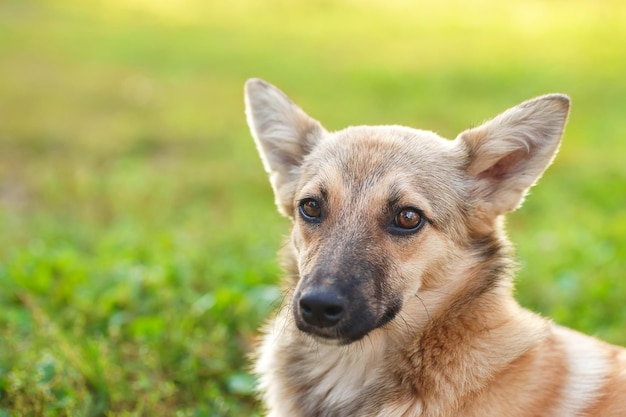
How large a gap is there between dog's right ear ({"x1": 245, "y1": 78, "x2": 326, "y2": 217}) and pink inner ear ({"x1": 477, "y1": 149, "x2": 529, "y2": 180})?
1.10 m

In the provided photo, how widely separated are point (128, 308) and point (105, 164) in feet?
20.3

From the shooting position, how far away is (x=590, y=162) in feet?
38.5

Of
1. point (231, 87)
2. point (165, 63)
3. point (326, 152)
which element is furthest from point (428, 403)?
point (165, 63)

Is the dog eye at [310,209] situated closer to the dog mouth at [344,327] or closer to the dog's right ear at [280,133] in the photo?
the dog's right ear at [280,133]

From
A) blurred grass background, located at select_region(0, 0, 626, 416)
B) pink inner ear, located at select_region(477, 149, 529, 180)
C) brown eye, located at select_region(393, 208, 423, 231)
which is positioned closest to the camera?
brown eye, located at select_region(393, 208, 423, 231)

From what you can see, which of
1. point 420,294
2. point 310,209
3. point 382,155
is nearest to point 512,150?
point 382,155

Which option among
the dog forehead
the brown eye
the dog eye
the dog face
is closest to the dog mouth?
the dog face

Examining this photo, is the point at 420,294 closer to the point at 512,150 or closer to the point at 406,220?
the point at 406,220

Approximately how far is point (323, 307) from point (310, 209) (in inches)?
32.9

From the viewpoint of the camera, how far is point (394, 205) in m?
4.01

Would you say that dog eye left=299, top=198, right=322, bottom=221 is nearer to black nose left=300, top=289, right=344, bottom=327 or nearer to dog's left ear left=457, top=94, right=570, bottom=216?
black nose left=300, top=289, right=344, bottom=327

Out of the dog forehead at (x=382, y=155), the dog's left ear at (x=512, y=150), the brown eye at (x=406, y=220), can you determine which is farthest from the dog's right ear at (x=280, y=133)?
the dog's left ear at (x=512, y=150)

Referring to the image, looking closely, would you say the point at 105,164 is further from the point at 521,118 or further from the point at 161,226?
the point at 521,118

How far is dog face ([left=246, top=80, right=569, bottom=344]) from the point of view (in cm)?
365
